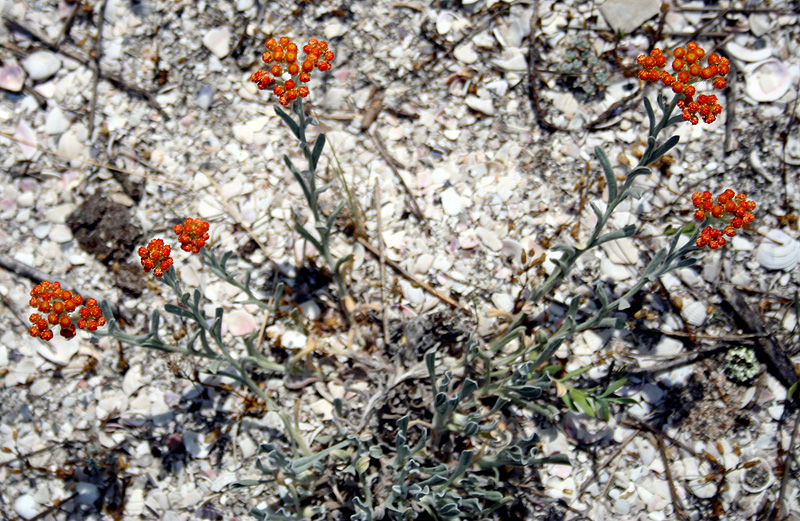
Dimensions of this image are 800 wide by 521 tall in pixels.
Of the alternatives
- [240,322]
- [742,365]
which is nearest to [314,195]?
[240,322]

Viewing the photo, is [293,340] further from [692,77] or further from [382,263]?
[692,77]

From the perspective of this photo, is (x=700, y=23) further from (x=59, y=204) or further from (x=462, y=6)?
(x=59, y=204)

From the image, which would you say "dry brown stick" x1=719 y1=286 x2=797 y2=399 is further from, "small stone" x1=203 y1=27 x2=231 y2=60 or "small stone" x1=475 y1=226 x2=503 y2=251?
"small stone" x1=203 y1=27 x2=231 y2=60

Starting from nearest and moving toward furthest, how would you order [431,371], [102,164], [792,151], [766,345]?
[431,371], [766,345], [792,151], [102,164]

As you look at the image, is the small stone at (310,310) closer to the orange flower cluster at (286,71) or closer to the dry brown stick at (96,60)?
the orange flower cluster at (286,71)

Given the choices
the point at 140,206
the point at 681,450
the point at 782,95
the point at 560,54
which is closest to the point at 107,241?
the point at 140,206

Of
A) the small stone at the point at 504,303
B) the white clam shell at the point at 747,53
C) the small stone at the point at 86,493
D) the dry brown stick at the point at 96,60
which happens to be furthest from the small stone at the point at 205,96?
the white clam shell at the point at 747,53
